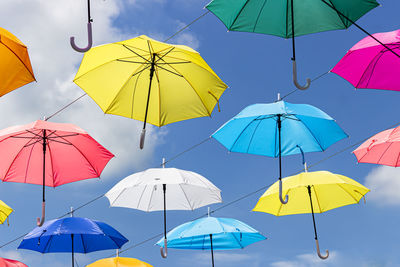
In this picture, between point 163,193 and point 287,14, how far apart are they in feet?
12.8

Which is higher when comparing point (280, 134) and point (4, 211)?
point (280, 134)

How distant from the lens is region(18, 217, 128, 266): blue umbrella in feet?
24.1

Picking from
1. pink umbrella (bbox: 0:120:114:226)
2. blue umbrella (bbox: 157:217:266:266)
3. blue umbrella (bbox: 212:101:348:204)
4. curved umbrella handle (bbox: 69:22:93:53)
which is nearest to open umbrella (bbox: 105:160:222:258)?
blue umbrella (bbox: 157:217:266:266)

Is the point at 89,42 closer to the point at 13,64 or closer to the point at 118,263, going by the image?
the point at 13,64

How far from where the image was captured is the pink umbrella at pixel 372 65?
619 centimetres

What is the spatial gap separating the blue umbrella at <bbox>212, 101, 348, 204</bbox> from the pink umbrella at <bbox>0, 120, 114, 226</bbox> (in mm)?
1896

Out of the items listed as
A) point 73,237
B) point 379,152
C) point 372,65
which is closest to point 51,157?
point 73,237

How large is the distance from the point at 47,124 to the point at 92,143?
929 mm

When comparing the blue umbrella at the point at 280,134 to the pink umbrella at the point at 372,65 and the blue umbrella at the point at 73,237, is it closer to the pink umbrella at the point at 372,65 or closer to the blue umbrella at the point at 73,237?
the pink umbrella at the point at 372,65

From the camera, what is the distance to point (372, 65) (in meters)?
6.35

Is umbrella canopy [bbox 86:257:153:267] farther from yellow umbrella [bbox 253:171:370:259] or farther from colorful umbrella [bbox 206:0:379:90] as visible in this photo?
colorful umbrella [bbox 206:0:379:90]

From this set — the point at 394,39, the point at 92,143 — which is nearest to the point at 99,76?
the point at 92,143

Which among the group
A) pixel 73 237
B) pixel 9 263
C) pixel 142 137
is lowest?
pixel 9 263

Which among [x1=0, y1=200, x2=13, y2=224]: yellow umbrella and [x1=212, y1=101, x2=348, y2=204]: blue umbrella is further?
[x1=0, y1=200, x2=13, y2=224]: yellow umbrella
